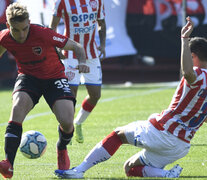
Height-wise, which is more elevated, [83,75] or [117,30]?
[83,75]

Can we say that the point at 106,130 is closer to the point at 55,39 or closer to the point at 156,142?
the point at 55,39

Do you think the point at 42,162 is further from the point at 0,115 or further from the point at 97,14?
the point at 0,115

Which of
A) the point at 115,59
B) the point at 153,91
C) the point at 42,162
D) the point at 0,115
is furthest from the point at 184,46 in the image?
the point at 115,59

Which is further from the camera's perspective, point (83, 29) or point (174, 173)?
point (83, 29)

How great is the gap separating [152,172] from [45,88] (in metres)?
1.41

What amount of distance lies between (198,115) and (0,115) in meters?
7.36

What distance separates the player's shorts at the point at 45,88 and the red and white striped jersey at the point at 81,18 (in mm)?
2297

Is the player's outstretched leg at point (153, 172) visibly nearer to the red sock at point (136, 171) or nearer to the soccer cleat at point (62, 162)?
the red sock at point (136, 171)

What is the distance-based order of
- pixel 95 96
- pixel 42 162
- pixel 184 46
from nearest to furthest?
pixel 184 46
pixel 42 162
pixel 95 96

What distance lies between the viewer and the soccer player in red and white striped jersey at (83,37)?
27.2 feet

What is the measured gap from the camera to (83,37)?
8508mm

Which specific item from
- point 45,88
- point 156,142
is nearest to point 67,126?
point 45,88

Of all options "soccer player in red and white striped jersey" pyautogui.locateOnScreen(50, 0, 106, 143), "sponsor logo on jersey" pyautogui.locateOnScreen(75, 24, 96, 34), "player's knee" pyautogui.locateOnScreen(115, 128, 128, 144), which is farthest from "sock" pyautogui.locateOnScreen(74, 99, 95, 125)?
"player's knee" pyautogui.locateOnScreen(115, 128, 128, 144)

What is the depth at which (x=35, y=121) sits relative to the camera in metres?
10.9
